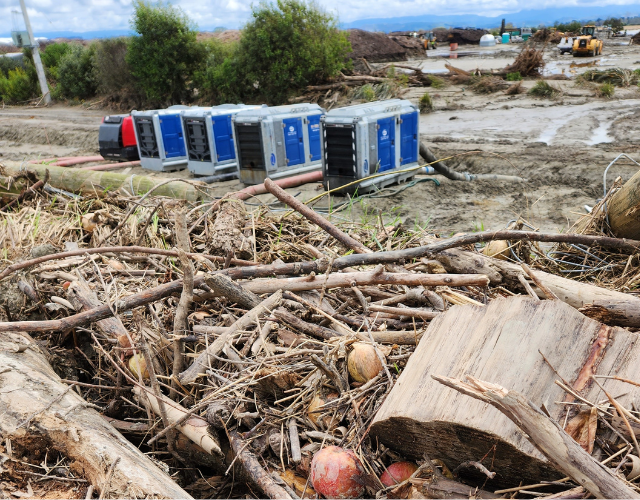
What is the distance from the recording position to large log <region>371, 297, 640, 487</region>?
6.19 ft

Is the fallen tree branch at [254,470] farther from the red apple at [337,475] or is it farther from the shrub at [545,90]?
the shrub at [545,90]

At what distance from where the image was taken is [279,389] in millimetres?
2650

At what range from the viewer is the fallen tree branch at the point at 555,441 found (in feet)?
5.03

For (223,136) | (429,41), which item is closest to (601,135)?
(223,136)

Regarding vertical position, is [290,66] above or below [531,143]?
above

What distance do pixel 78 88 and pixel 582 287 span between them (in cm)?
3019

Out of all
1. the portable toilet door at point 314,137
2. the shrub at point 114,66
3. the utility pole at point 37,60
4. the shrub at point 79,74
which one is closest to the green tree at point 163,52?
the shrub at point 114,66

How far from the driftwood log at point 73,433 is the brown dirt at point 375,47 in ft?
106

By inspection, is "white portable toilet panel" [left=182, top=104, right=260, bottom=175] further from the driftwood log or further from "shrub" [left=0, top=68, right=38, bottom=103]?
"shrub" [left=0, top=68, right=38, bottom=103]

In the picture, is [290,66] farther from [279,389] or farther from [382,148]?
[279,389]

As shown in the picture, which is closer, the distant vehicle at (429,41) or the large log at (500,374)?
the large log at (500,374)

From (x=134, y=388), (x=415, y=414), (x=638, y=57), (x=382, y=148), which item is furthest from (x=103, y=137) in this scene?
(x=638, y=57)

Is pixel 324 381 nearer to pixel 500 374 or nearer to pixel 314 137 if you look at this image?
pixel 500 374

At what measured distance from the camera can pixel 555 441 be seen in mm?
1564
